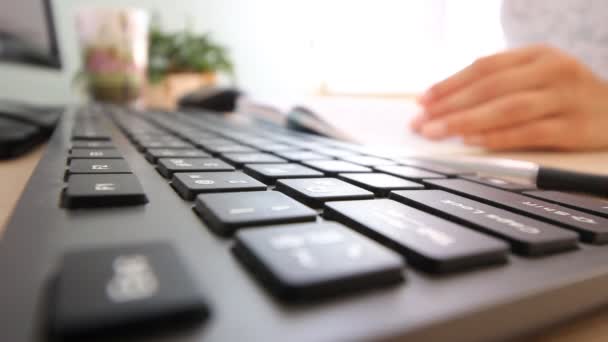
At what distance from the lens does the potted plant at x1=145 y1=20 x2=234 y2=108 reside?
1.31m

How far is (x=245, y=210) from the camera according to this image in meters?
0.15

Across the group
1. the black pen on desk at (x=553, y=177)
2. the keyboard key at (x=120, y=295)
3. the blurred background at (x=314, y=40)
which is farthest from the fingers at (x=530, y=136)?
the keyboard key at (x=120, y=295)

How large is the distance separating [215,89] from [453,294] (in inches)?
34.1

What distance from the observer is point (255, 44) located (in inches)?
69.8

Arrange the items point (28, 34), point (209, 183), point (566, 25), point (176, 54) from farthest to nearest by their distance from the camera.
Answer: point (176, 54)
point (28, 34)
point (566, 25)
point (209, 183)

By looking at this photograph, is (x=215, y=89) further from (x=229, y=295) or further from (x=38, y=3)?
(x=229, y=295)

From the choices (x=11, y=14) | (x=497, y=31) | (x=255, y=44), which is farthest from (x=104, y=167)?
(x=255, y=44)

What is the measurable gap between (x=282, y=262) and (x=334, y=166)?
0.18 meters

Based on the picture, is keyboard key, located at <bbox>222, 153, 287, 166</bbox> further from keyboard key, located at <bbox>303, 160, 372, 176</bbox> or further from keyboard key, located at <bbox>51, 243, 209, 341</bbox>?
keyboard key, located at <bbox>51, 243, 209, 341</bbox>

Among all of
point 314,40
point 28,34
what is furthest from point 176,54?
point 314,40

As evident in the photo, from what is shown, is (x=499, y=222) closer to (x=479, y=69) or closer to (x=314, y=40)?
(x=479, y=69)

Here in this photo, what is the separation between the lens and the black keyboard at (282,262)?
0.09 metres

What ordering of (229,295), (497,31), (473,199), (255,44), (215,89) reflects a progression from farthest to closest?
(255,44) → (215,89) → (497,31) → (473,199) → (229,295)

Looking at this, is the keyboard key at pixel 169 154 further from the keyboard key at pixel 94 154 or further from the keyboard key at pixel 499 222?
the keyboard key at pixel 499 222
